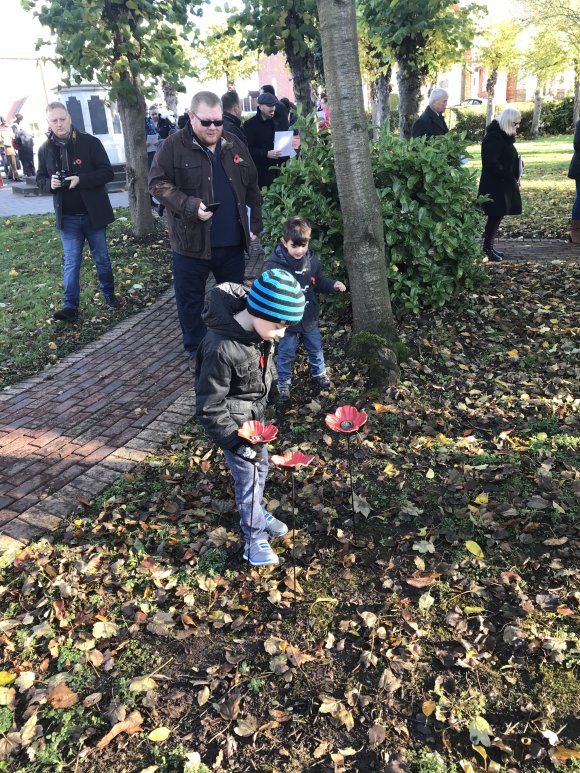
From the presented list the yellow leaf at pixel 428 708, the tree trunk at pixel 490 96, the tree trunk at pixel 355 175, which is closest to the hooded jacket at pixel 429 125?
the tree trunk at pixel 355 175

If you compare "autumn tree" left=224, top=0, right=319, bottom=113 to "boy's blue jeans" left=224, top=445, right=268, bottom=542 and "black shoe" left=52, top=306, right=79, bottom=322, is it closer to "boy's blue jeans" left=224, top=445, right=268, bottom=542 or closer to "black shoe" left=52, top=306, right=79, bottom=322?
"black shoe" left=52, top=306, right=79, bottom=322

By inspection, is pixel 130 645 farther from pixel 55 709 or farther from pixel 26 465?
pixel 26 465

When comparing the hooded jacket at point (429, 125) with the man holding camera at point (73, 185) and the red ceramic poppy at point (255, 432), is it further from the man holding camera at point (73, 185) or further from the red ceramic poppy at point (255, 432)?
the red ceramic poppy at point (255, 432)

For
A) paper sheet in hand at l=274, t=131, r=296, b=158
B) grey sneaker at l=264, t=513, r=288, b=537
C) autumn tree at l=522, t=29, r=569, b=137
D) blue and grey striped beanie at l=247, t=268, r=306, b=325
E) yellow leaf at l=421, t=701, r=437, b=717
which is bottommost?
yellow leaf at l=421, t=701, r=437, b=717

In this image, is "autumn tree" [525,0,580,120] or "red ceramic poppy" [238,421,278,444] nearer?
"red ceramic poppy" [238,421,278,444]

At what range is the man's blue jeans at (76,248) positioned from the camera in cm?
632

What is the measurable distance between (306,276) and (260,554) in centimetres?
211

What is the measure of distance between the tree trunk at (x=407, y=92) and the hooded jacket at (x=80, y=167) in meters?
5.70

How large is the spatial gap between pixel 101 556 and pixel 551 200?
36.7 ft

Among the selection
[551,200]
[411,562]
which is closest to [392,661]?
[411,562]

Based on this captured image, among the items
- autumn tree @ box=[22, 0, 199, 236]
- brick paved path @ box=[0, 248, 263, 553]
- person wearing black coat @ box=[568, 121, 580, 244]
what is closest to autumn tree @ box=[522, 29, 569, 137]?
person wearing black coat @ box=[568, 121, 580, 244]

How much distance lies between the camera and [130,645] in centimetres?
262

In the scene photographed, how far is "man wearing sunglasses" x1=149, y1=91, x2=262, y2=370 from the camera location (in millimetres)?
Result: 4348

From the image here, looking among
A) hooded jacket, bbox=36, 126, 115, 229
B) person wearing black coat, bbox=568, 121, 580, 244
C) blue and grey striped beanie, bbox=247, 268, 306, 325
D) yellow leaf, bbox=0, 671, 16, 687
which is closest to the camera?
yellow leaf, bbox=0, 671, 16, 687
